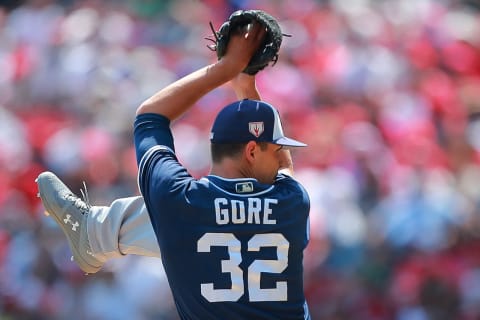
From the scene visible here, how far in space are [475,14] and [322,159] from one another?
194cm

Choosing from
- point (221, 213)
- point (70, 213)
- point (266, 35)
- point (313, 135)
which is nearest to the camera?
point (221, 213)

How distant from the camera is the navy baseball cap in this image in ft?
7.77

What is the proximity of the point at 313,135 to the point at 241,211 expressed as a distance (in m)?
3.24

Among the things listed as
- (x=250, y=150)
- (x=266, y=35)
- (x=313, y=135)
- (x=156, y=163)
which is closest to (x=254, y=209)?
(x=250, y=150)

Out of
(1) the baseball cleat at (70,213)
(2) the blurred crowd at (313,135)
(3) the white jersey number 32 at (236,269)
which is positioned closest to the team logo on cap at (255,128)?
(3) the white jersey number 32 at (236,269)

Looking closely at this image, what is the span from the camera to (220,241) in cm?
232

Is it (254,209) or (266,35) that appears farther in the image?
(266,35)

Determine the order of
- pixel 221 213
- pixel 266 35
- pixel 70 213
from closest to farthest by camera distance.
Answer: pixel 221 213 → pixel 266 35 → pixel 70 213

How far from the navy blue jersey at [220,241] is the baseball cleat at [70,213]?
35cm

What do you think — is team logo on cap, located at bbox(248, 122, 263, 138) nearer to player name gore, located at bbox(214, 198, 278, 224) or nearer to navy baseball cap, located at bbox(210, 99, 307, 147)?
navy baseball cap, located at bbox(210, 99, 307, 147)

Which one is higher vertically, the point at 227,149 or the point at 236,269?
the point at 227,149

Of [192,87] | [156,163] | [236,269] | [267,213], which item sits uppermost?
[192,87]

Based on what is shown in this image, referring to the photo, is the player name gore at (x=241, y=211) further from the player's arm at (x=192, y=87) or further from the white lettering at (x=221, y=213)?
the player's arm at (x=192, y=87)

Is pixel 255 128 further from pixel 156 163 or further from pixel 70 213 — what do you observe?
pixel 70 213
